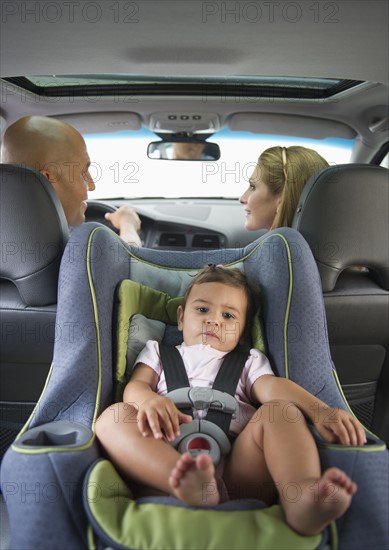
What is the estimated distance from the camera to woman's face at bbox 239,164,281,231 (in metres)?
3.10

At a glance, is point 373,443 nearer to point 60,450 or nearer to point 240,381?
point 240,381

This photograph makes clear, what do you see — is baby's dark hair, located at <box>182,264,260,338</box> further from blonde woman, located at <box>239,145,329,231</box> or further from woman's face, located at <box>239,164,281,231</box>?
woman's face, located at <box>239,164,281,231</box>

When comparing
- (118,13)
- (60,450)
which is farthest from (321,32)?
(60,450)

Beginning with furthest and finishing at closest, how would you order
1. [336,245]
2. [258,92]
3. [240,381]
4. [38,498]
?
1. [258,92]
2. [336,245]
3. [240,381]
4. [38,498]

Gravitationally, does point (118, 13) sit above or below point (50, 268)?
above

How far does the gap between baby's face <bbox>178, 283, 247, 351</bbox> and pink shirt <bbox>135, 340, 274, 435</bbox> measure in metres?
0.04

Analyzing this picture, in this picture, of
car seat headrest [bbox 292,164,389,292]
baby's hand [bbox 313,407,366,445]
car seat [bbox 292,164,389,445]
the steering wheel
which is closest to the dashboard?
the steering wheel

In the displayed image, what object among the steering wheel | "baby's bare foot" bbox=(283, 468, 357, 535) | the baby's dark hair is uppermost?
the steering wheel

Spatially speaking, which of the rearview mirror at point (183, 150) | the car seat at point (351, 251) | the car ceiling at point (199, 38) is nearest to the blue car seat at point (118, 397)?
the car seat at point (351, 251)

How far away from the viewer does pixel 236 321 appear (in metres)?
2.21

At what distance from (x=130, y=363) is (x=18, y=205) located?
2.52 feet

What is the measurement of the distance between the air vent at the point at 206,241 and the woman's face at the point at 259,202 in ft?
4.54

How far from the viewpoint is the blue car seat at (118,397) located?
148 centimetres

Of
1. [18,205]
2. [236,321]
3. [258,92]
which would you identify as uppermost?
[258,92]
